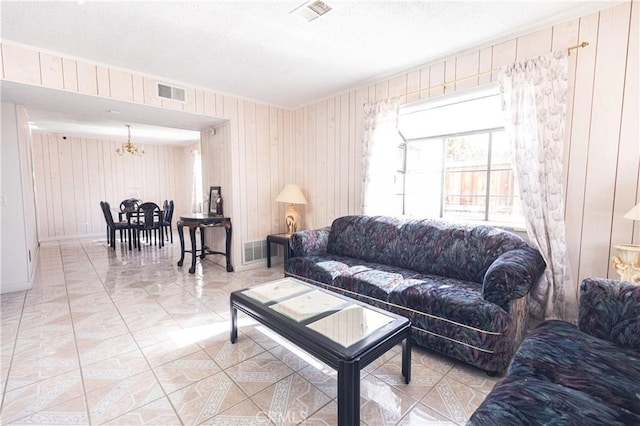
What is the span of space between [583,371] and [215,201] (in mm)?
4286

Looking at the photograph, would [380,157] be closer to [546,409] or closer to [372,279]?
[372,279]

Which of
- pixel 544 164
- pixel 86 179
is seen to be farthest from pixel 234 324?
pixel 86 179

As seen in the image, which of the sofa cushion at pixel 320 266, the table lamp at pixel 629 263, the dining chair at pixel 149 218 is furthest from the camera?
the dining chair at pixel 149 218

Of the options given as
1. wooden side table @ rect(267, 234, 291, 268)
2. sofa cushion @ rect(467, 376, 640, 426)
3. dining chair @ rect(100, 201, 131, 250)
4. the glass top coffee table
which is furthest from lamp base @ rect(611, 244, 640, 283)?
dining chair @ rect(100, 201, 131, 250)

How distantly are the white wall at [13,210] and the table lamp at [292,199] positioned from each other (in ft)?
9.76

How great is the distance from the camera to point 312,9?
2.09 m

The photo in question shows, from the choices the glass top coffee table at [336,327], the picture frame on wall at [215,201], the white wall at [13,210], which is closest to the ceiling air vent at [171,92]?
the picture frame on wall at [215,201]

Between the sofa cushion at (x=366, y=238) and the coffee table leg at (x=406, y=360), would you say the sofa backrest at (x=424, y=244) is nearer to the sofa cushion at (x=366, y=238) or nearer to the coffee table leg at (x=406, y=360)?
the sofa cushion at (x=366, y=238)

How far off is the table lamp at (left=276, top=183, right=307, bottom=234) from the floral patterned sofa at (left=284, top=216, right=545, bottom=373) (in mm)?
821

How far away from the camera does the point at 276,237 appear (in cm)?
411

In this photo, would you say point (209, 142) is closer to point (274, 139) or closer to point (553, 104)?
point (274, 139)

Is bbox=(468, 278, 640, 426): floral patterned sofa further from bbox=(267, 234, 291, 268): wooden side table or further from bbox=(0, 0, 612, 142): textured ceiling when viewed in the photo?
bbox=(267, 234, 291, 268): wooden side table

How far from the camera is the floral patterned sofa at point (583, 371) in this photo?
98 centimetres

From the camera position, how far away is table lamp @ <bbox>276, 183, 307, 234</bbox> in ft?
13.5
